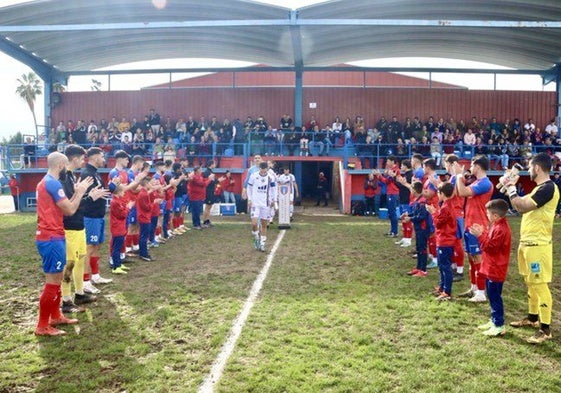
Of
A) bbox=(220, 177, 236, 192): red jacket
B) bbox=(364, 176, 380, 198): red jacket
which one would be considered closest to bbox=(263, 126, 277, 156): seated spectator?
bbox=(220, 177, 236, 192): red jacket

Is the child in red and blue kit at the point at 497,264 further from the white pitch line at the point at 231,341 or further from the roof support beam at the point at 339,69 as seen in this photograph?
the roof support beam at the point at 339,69

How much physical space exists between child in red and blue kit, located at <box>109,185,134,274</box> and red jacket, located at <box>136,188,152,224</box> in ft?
2.93

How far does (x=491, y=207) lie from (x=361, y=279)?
3.12 meters

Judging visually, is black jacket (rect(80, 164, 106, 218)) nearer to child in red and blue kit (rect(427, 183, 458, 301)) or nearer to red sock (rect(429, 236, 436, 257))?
child in red and blue kit (rect(427, 183, 458, 301))

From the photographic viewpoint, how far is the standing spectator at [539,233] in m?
5.39

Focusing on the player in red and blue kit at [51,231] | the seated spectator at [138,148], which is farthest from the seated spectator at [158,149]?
the player in red and blue kit at [51,231]

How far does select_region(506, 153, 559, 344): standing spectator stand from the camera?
17.7 feet

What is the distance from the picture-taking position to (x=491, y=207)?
19.4 feet

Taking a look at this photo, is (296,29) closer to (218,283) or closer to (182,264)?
(182,264)

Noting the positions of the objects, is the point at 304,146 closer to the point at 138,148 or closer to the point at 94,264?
the point at 138,148

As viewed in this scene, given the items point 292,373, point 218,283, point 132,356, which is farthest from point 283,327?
point 218,283

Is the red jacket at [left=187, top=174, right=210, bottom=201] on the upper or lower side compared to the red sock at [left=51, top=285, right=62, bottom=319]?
upper

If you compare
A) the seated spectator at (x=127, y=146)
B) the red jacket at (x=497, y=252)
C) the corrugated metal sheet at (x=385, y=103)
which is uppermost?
the corrugated metal sheet at (x=385, y=103)

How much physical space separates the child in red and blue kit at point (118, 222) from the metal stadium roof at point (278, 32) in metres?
11.5
